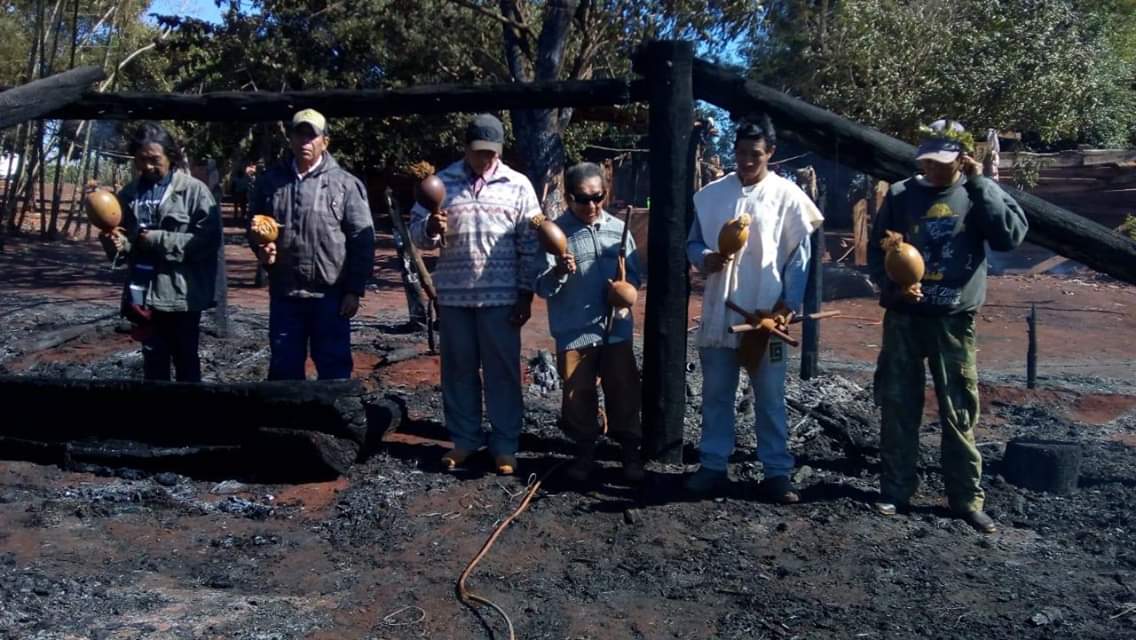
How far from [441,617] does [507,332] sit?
200 cm

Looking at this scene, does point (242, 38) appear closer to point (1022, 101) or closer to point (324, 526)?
point (1022, 101)

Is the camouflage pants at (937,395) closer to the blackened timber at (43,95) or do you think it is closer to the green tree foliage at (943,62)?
the blackened timber at (43,95)

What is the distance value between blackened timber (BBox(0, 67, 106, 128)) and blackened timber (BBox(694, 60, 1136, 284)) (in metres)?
3.61

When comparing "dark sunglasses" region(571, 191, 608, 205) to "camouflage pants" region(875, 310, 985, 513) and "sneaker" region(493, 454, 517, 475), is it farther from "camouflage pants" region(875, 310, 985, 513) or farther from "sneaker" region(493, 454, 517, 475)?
"camouflage pants" region(875, 310, 985, 513)

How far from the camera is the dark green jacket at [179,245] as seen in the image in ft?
20.9

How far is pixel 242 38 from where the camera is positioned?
1745cm

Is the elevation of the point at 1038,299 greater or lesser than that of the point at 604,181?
lesser

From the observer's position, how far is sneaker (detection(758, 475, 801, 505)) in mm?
5660

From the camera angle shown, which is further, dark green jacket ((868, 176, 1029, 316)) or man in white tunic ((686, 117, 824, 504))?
man in white tunic ((686, 117, 824, 504))

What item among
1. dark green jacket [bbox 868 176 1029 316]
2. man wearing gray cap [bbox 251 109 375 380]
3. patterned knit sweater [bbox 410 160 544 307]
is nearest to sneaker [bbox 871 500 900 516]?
dark green jacket [bbox 868 176 1029 316]

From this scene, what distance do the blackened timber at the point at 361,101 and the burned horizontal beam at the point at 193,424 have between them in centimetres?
173

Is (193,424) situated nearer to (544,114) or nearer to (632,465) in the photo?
(632,465)

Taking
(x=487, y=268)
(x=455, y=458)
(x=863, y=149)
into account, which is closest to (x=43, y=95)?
(x=487, y=268)

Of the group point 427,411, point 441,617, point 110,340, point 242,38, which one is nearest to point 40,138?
point 242,38
